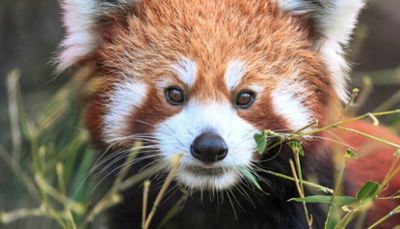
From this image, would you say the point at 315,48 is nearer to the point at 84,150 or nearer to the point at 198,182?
the point at 198,182

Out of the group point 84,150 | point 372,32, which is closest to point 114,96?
point 84,150

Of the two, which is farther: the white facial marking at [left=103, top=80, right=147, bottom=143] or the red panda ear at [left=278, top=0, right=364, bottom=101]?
the red panda ear at [left=278, top=0, right=364, bottom=101]

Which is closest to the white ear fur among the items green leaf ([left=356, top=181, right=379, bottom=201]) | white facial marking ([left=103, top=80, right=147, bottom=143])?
white facial marking ([left=103, top=80, right=147, bottom=143])

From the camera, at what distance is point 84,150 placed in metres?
4.07

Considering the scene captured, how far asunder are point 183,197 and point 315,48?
67cm

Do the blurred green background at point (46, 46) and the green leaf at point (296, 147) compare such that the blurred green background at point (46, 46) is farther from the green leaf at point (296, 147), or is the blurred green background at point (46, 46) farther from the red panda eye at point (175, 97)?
the green leaf at point (296, 147)

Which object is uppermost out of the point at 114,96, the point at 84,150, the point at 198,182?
the point at 114,96

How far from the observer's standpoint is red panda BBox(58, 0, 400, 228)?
285 centimetres

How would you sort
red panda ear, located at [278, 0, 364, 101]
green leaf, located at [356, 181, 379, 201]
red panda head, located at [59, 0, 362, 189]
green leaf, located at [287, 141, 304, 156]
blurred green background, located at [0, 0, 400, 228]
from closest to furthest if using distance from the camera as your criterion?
1. green leaf, located at [356, 181, 379, 201]
2. green leaf, located at [287, 141, 304, 156]
3. red panda head, located at [59, 0, 362, 189]
4. red panda ear, located at [278, 0, 364, 101]
5. blurred green background, located at [0, 0, 400, 228]

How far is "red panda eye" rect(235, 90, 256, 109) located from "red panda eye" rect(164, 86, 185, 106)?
6.8 inches

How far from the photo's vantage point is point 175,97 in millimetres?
2889

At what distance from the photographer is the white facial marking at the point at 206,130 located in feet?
9.07

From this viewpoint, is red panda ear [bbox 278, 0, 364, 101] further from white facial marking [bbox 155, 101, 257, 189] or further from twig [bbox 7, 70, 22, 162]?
twig [bbox 7, 70, 22, 162]

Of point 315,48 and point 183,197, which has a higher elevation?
point 315,48
